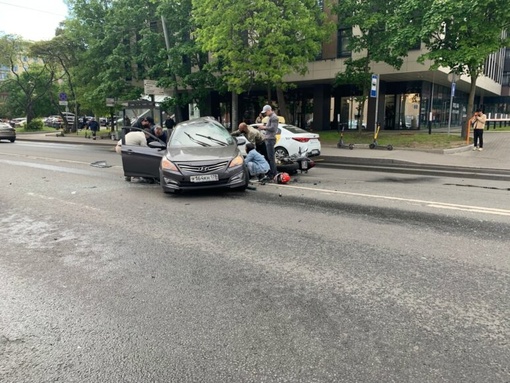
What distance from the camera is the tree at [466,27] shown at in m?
16.0

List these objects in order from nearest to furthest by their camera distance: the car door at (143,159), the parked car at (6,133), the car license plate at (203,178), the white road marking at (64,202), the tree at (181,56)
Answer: the white road marking at (64,202), the car license plate at (203,178), the car door at (143,159), the tree at (181,56), the parked car at (6,133)

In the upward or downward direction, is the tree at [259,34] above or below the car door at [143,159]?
above

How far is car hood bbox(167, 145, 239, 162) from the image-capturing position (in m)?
7.95

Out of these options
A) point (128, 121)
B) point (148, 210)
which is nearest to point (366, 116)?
point (128, 121)

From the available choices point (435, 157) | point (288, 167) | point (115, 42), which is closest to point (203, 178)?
point (288, 167)

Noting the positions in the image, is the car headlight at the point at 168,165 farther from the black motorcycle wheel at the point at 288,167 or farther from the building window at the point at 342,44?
the building window at the point at 342,44

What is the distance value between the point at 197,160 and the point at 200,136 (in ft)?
4.26

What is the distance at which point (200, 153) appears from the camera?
8172 millimetres

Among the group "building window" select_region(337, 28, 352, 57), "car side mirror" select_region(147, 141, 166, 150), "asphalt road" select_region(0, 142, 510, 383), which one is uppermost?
"building window" select_region(337, 28, 352, 57)

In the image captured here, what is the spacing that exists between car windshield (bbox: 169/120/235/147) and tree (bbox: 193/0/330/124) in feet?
33.0

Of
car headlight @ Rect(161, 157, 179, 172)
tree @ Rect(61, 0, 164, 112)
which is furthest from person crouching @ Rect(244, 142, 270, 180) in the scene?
tree @ Rect(61, 0, 164, 112)

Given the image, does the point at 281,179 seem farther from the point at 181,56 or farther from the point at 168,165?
the point at 181,56

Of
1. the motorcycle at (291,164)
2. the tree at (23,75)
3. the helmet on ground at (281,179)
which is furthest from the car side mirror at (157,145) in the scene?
the tree at (23,75)

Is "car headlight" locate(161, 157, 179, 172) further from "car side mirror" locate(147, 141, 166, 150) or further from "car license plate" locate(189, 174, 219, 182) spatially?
"car side mirror" locate(147, 141, 166, 150)
